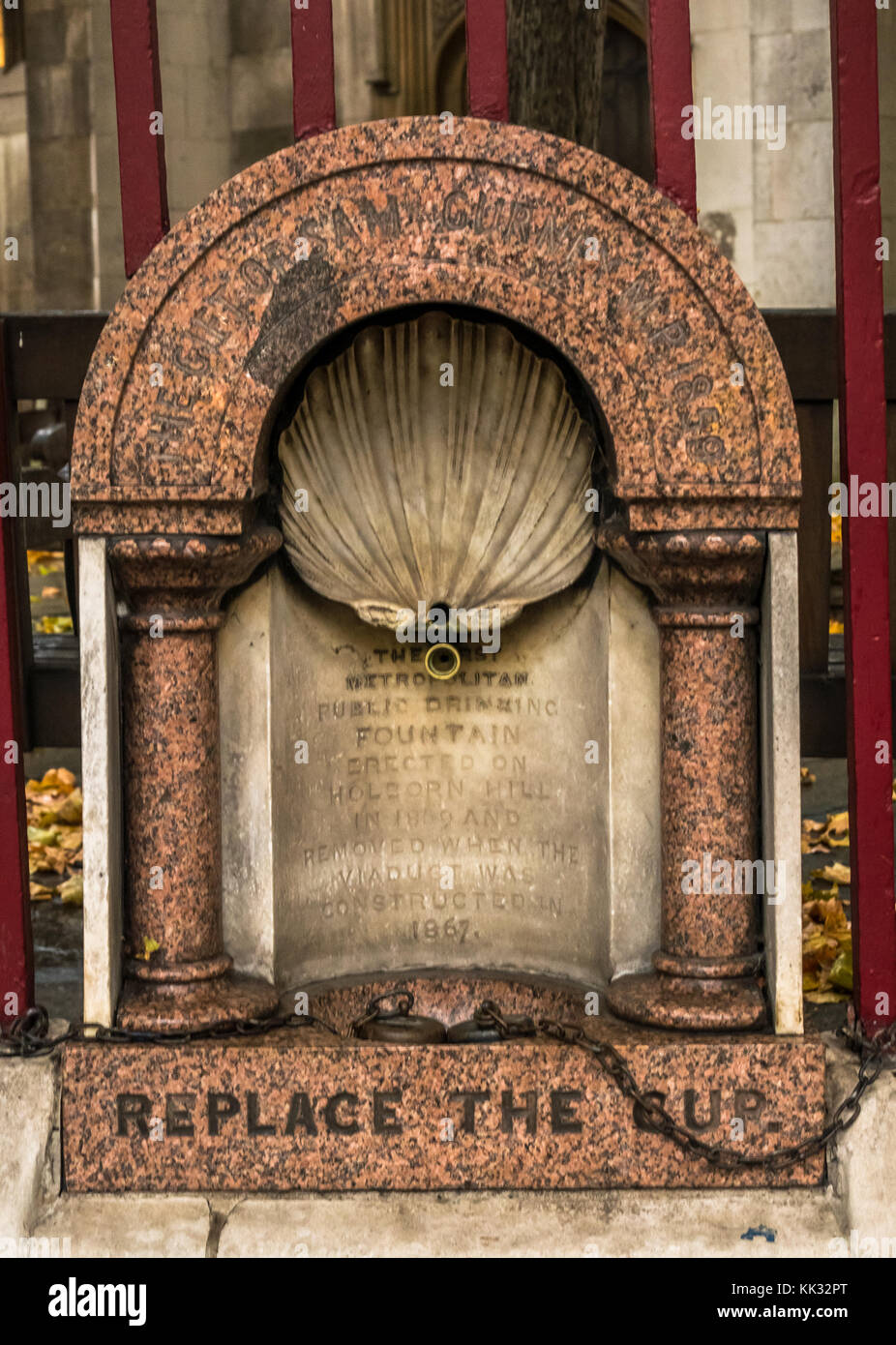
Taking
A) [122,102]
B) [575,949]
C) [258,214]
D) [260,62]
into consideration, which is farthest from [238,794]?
[260,62]

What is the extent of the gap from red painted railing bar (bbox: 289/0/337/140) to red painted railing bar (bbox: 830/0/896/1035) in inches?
47.9

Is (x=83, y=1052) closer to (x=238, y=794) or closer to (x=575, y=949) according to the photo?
(x=238, y=794)

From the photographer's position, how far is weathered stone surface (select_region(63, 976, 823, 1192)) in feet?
12.2

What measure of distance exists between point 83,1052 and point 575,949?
4.44 ft

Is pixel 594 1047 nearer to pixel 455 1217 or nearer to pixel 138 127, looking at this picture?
pixel 455 1217

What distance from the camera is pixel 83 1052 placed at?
3.76 meters

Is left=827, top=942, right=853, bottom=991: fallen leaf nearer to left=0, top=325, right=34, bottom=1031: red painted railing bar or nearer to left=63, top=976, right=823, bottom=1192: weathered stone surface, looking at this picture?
left=63, top=976, right=823, bottom=1192: weathered stone surface

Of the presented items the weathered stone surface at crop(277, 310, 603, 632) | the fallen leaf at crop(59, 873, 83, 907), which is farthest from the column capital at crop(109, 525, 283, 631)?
the fallen leaf at crop(59, 873, 83, 907)

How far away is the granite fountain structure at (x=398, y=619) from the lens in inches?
146

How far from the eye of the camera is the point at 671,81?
12.5 feet

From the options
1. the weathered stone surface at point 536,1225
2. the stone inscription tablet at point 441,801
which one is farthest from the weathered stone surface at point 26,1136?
the stone inscription tablet at point 441,801

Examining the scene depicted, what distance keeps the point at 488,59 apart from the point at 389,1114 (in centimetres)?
253

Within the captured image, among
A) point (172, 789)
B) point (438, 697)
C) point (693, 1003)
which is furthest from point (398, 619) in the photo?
point (693, 1003)

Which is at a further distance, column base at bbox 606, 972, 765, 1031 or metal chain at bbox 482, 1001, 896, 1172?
column base at bbox 606, 972, 765, 1031
